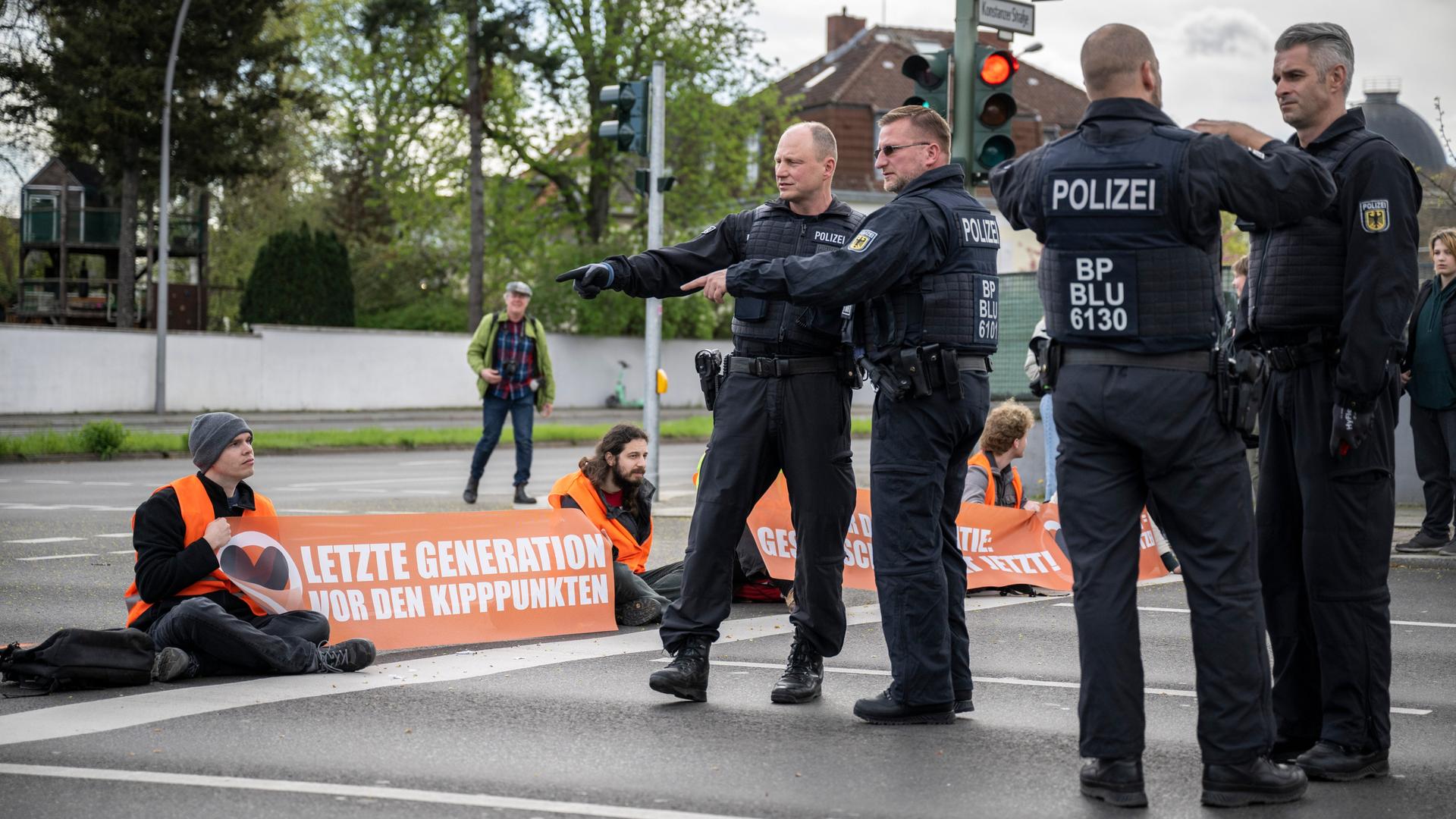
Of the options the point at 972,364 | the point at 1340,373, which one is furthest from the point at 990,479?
the point at 1340,373

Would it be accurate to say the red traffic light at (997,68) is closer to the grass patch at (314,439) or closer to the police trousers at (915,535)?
the police trousers at (915,535)

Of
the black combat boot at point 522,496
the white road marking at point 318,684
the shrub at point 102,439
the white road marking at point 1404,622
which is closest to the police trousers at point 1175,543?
the white road marking at point 318,684

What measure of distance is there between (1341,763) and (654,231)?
10360 millimetres

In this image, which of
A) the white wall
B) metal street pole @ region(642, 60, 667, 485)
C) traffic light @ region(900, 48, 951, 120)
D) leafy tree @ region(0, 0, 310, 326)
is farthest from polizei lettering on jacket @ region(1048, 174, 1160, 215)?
leafy tree @ region(0, 0, 310, 326)

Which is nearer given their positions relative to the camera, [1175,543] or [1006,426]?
[1175,543]

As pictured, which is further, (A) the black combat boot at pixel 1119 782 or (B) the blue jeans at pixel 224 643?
(B) the blue jeans at pixel 224 643

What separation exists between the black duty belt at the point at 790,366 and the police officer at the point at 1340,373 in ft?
5.46

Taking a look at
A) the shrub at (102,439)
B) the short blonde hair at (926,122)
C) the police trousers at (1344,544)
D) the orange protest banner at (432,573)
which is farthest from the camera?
the shrub at (102,439)

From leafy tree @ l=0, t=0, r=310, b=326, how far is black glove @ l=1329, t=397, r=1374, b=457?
34200 millimetres

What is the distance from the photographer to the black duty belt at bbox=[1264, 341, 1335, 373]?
16.1ft

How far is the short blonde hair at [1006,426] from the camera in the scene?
383 inches

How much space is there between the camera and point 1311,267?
16.1 feet

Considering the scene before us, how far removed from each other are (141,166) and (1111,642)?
36.6 meters

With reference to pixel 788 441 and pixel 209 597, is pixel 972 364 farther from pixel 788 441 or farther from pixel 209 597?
pixel 209 597
